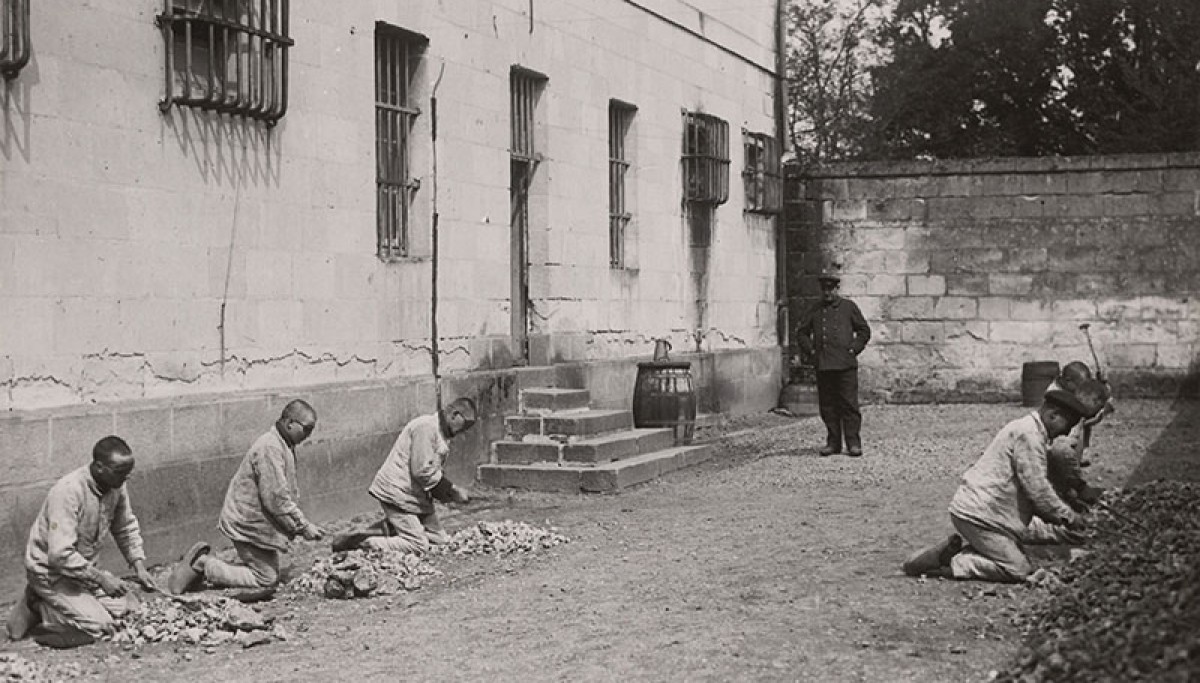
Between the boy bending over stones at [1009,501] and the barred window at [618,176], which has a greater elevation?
the barred window at [618,176]

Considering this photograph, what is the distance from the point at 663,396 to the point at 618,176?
3144mm

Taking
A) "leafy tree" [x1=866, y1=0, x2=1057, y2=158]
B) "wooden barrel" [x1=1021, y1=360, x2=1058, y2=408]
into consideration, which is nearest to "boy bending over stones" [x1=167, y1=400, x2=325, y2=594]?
"wooden barrel" [x1=1021, y1=360, x2=1058, y2=408]

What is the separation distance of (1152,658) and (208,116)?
291 inches

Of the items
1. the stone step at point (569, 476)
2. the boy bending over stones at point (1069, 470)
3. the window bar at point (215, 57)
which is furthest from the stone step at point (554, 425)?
the boy bending over stones at point (1069, 470)

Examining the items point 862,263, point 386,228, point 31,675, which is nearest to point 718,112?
point 862,263

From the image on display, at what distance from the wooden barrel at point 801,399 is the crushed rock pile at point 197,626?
1445cm

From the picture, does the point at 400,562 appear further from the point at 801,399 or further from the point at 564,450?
the point at 801,399

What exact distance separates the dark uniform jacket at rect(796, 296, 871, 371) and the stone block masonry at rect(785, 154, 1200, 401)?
19.0 feet

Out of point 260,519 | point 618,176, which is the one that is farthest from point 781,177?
point 260,519

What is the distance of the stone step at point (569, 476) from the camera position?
1369 centimetres

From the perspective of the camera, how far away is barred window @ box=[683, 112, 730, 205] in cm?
1944

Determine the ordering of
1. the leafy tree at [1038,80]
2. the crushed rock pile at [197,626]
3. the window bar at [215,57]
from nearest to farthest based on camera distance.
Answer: the crushed rock pile at [197,626]
the window bar at [215,57]
the leafy tree at [1038,80]

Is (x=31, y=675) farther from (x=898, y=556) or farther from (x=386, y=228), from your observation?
(x=386, y=228)

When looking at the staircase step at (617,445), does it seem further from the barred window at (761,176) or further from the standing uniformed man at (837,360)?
→ the barred window at (761,176)
